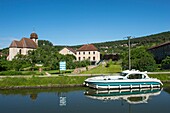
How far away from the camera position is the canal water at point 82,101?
18.9m

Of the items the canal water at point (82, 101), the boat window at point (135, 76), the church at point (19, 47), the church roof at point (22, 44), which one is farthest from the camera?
the church roof at point (22, 44)

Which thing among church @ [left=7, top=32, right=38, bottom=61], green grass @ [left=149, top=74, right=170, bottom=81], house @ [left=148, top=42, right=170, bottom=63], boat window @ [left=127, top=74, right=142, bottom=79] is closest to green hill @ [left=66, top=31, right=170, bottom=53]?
house @ [left=148, top=42, right=170, bottom=63]

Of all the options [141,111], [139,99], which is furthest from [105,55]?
[141,111]

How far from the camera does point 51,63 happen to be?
46.6 meters

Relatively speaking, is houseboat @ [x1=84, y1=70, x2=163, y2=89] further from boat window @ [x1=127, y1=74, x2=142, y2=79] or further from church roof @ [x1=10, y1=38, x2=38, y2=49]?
church roof @ [x1=10, y1=38, x2=38, y2=49]

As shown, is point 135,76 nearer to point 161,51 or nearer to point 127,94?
point 127,94

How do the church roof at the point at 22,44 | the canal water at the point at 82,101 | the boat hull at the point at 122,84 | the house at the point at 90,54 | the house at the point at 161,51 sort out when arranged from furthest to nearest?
the house at the point at 90,54 → the church roof at the point at 22,44 → the house at the point at 161,51 → the boat hull at the point at 122,84 → the canal water at the point at 82,101

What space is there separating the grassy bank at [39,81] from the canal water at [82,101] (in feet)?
6.52

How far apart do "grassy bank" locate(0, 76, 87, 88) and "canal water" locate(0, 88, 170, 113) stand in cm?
199

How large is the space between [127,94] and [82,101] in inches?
273

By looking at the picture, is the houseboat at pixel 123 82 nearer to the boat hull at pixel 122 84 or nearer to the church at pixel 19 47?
the boat hull at pixel 122 84

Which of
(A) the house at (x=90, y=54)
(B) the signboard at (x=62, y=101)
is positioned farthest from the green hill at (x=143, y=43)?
(B) the signboard at (x=62, y=101)

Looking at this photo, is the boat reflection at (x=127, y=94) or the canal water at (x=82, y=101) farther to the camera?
the boat reflection at (x=127, y=94)

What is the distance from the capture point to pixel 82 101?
73.4 ft
